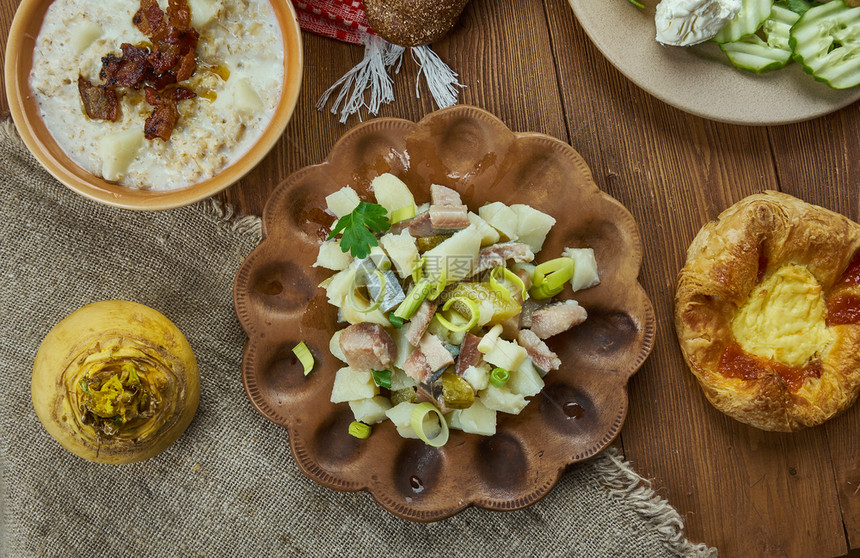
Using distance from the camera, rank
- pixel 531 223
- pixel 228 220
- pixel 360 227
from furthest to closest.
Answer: pixel 228 220 < pixel 531 223 < pixel 360 227

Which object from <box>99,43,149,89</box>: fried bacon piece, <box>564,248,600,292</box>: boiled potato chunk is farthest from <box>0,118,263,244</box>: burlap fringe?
<box>564,248,600,292</box>: boiled potato chunk

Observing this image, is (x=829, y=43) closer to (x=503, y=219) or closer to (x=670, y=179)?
(x=670, y=179)

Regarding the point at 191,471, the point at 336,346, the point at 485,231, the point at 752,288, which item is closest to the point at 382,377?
the point at 336,346

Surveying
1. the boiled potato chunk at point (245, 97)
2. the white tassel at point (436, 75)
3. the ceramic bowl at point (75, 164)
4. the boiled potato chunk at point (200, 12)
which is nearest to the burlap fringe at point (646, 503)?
the white tassel at point (436, 75)

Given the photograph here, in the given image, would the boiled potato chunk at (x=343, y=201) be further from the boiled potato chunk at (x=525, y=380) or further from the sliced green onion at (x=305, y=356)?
the boiled potato chunk at (x=525, y=380)

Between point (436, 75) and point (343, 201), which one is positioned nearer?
point (343, 201)
